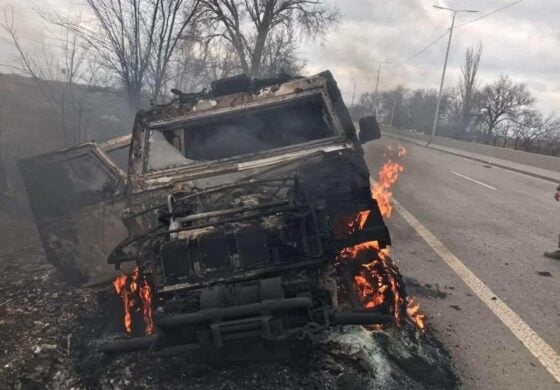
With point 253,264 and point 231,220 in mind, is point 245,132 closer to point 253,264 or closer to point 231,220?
point 231,220

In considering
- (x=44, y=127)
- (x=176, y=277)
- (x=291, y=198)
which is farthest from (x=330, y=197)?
(x=44, y=127)

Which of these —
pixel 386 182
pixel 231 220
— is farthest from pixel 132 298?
pixel 386 182

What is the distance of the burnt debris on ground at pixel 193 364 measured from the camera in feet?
9.26

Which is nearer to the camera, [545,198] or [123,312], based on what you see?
[123,312]

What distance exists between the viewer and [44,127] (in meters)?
13.2

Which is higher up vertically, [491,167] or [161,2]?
[161,2]

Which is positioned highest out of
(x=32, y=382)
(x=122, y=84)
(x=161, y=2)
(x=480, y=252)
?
(x=161, y=2)

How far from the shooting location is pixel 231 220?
2768mm

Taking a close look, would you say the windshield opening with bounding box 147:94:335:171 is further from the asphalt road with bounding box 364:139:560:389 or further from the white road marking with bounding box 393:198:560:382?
the white road marking with bounding box 393:198:560:382

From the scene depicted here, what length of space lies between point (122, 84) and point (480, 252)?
915 cm

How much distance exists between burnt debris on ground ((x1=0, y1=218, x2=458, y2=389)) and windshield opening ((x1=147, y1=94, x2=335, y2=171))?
1742mm

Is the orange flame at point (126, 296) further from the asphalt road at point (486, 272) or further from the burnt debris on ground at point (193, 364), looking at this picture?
the asphalt road at point (486, 272)

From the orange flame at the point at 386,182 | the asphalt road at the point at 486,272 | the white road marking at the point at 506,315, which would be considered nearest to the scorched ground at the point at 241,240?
the asphalt road at the point at 486,272

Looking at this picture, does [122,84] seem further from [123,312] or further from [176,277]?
[176,277]
